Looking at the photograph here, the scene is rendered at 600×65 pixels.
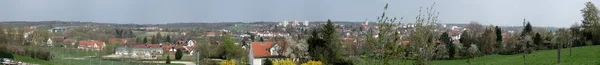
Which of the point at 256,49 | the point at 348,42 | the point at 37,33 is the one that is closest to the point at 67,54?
the point at 37,33

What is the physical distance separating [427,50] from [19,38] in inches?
1749

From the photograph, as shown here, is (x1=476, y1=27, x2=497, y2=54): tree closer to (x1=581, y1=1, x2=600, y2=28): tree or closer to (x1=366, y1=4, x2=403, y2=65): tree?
(x1=581, y1=1, x2=600, y2=28): tree

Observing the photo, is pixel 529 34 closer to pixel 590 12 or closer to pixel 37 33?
pixel 590 12

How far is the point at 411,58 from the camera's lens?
7109mm

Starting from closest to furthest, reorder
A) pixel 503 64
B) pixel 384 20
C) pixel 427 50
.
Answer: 1. pixel 384 20
2. pixel 427 50
3. pixel 503 64

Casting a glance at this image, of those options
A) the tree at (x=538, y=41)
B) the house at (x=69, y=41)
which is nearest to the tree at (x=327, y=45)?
the tree at (x=538, y=41)

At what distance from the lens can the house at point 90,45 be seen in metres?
59.2

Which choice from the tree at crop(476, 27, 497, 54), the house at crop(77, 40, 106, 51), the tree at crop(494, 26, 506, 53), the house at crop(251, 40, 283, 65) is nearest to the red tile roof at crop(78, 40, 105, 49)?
the house at crop(77, 40, 106, 51)

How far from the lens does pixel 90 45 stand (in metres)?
61.3

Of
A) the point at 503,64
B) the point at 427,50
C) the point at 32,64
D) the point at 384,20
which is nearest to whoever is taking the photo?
the point at 384,20

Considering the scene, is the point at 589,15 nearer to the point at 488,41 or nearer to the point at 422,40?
the point at 488,41

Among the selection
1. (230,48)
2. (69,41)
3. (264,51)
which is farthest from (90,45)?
(264,51)

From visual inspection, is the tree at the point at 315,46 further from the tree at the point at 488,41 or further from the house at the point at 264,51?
the tree at the point at 488,41

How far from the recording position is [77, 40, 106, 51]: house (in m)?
59.2
